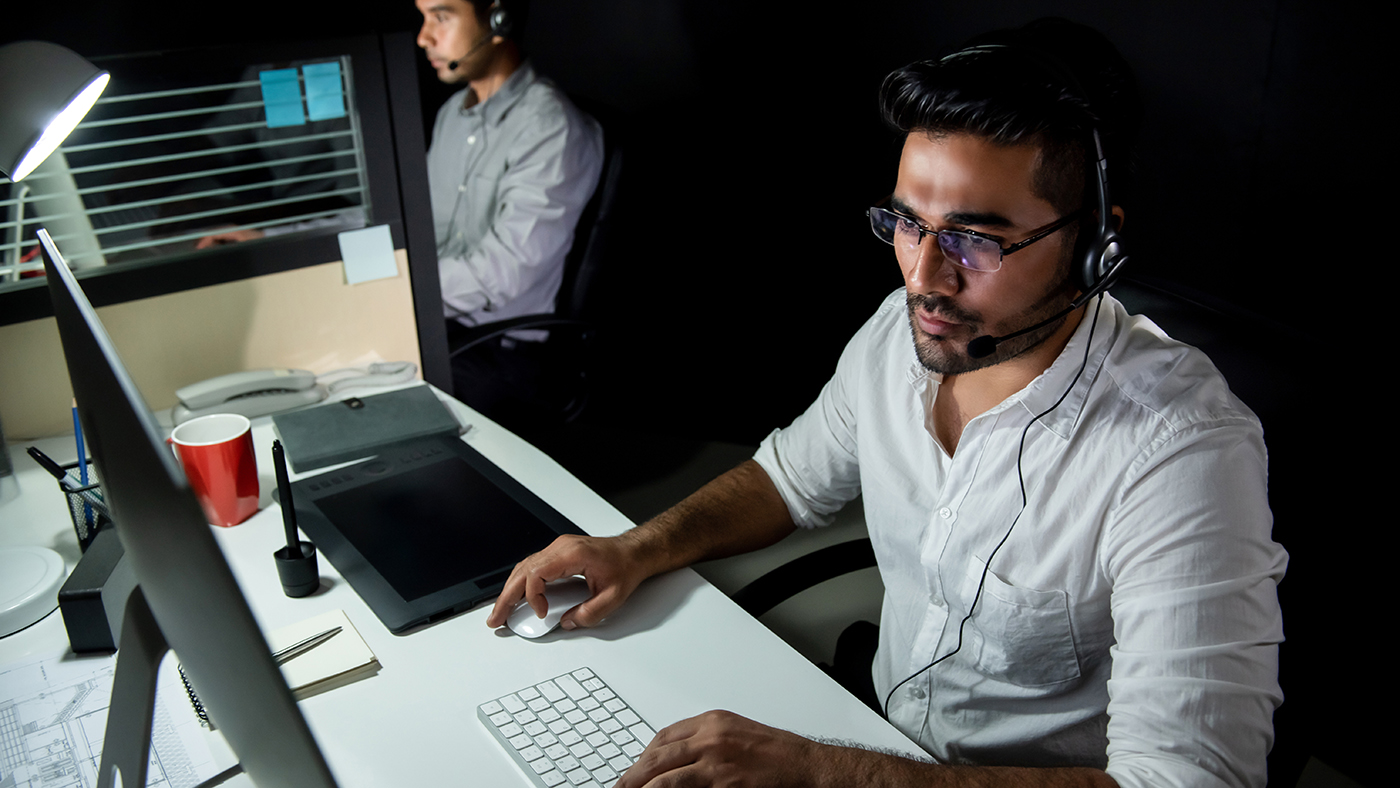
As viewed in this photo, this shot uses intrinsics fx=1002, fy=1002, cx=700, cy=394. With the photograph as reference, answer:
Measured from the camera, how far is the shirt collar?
9.32 feet

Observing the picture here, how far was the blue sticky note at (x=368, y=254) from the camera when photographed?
166 cm

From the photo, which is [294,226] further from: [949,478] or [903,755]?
[903,755]

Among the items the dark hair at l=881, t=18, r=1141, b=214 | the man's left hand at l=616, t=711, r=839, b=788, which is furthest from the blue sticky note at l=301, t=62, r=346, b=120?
the man's left hand at l=616, t=711, r=839, b=788

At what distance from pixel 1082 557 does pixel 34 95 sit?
1193 millimetres

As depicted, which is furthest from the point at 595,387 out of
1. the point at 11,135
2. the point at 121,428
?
the point at 121,428

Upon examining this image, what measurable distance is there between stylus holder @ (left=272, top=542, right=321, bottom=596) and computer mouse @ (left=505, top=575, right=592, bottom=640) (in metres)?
0.24

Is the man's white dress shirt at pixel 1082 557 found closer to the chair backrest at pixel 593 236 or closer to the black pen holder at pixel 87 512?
the black pen holder at pixel 87 512

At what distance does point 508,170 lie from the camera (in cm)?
279

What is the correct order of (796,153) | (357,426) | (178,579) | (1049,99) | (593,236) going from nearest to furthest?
(178,579), (1049,99), (357,426), (593,236), (796,153)

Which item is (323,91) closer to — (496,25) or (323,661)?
(323,661)

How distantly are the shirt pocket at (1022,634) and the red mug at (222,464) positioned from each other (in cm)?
90

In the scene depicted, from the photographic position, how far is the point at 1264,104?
6.63 feet

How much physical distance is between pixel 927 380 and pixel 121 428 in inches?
34.3

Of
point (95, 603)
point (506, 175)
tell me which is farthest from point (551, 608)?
point (506, 175)
